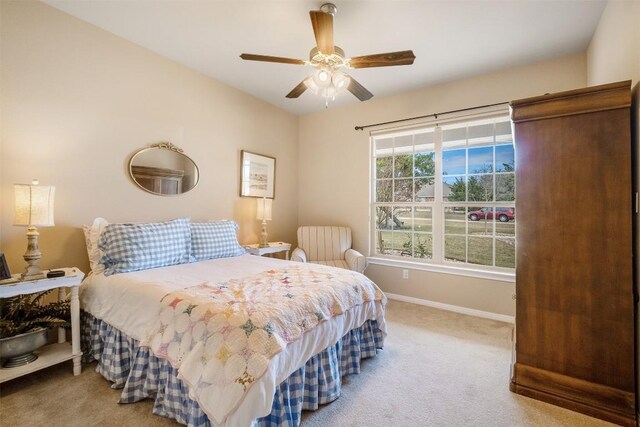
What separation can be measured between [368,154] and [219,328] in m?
3.12

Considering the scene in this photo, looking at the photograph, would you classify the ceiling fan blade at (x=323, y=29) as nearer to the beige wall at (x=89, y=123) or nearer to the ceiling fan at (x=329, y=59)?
the ceiling fan at (x=329, y=59)

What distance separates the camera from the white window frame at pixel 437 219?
3.12 meters

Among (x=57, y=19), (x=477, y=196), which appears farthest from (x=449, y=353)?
(x=57, y=19)

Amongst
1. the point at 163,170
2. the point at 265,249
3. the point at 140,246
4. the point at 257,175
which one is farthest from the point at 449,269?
the point at 163,170

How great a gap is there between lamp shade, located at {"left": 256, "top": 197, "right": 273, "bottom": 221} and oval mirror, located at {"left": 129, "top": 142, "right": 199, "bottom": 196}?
0.83 meters

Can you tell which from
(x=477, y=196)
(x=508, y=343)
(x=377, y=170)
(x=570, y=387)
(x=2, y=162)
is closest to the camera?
(x=570, y=387)

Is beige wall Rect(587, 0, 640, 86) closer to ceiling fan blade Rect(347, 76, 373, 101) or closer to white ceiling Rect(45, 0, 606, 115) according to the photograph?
white ceiling Rect(45, 0, 606, 115)

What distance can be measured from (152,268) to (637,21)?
11.2 feet

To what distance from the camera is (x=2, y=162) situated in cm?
200

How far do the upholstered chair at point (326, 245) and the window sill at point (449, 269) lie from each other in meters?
0.39

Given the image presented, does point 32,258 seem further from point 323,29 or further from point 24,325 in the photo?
point 323,29

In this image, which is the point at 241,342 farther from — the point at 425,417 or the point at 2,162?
the point at 2,162

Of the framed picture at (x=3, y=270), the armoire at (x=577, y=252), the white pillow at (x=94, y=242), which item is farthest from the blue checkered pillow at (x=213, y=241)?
the armoire at (x=577, y=252)

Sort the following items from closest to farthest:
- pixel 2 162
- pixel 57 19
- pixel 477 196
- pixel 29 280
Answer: pixel 29 280, pixel 2 162, pixel 57 19, pixel 477 196
